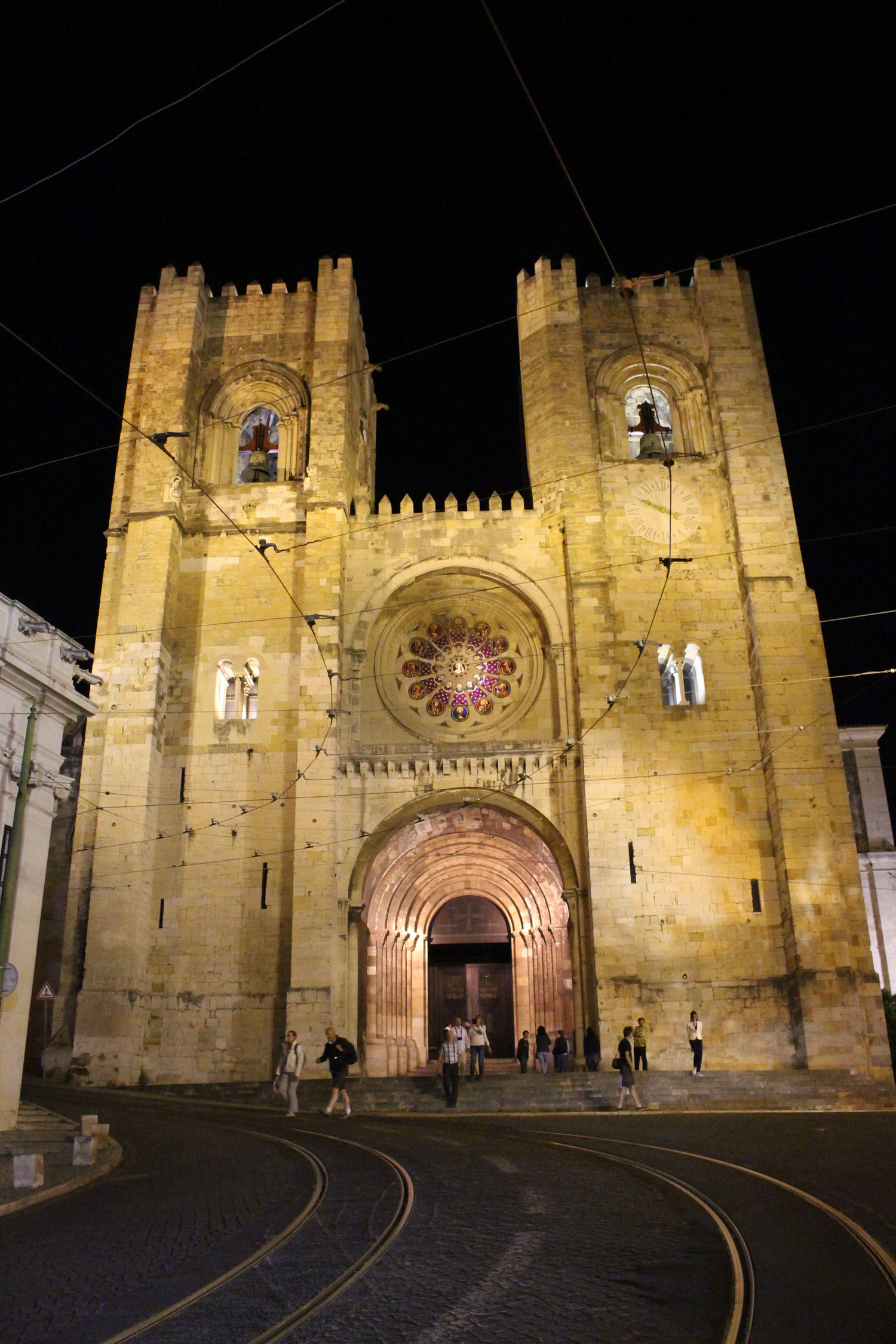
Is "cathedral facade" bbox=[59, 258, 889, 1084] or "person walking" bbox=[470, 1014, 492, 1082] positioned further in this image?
"cathedral facade" bbox=[59, 258, 889, 1084]

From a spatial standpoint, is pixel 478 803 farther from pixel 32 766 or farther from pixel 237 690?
pixel 32 766

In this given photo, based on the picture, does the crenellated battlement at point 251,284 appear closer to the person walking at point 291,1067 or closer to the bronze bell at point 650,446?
the bronze bell at point 650,446

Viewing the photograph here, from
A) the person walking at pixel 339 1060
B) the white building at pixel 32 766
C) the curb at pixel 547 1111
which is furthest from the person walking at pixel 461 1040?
the white building at pixel 32 766

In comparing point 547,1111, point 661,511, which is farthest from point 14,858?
point 661,511

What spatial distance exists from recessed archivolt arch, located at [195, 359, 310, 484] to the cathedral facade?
7 centimetres

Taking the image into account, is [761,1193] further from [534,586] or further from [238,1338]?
[534,586]

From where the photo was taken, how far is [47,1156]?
8.66 meters

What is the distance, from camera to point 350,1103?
Result: 15.0 m

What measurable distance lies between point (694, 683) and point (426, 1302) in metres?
16.3

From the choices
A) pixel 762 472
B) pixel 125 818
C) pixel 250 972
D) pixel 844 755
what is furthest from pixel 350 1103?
pixel 844 755

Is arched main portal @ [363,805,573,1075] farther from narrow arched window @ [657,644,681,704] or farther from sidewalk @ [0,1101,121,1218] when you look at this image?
sidewalk @ [0,1101,121,1218]

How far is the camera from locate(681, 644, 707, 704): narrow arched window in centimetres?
1927

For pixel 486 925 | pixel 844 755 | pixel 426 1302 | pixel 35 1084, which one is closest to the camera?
pixel 426 1302

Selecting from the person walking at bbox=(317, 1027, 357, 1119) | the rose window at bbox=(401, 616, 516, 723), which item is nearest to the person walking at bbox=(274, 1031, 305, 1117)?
the person walking at bbox=(317, 1027, 357, 1119)
